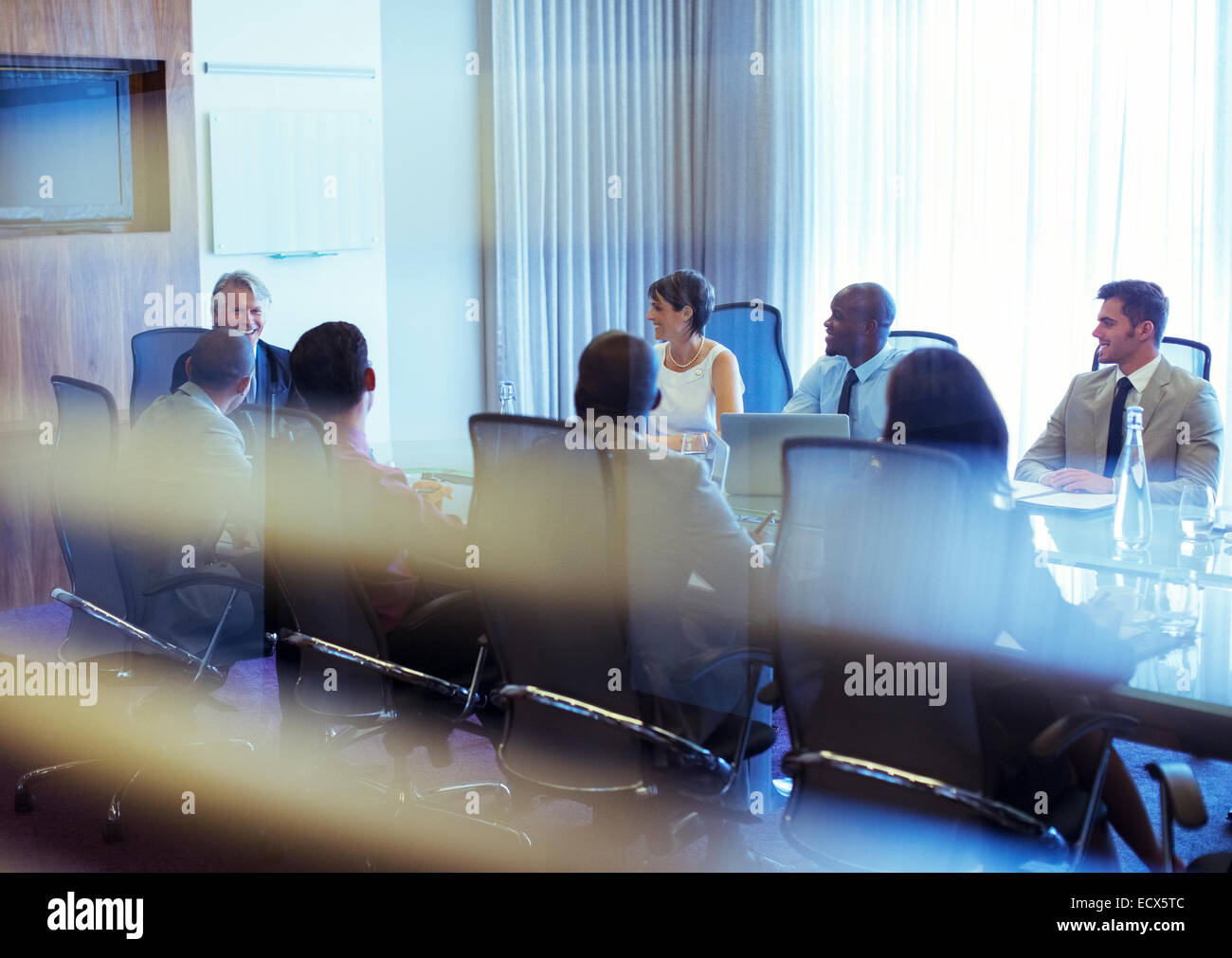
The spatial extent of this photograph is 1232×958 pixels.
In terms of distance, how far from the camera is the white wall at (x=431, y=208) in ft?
20.3

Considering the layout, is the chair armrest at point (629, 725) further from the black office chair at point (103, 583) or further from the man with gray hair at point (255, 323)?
the man with gray hair at point (255, 323)

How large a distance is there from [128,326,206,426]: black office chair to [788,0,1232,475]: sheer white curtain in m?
2.95

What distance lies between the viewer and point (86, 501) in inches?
122

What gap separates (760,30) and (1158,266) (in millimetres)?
2246

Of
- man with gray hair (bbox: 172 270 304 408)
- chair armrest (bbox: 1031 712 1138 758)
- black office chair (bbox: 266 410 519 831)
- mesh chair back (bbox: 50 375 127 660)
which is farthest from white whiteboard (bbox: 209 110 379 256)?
chair armrest (bbox: 1031 712 1138 758)

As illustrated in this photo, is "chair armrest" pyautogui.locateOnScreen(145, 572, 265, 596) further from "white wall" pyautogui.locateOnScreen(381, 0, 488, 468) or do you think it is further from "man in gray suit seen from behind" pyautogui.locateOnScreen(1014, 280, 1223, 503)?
"white wall" pyautogui.locateOnScreen(381, 0, 488, 468)

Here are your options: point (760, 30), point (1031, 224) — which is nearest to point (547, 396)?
point (760, 30)

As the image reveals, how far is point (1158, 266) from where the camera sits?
16.2 ft

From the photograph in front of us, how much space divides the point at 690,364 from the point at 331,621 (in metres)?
2.01

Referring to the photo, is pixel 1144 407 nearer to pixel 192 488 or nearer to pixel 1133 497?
pixel 1133 497

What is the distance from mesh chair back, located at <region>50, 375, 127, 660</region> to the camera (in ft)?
9.89

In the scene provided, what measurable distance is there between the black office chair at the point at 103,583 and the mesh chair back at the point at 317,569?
25cm

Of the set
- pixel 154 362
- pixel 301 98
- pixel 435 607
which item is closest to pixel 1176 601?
pixel 435 607

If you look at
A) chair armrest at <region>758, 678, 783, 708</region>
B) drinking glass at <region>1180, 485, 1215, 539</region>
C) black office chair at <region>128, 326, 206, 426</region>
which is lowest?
chair armrest at <region>758, 678, 783, 708</region>
